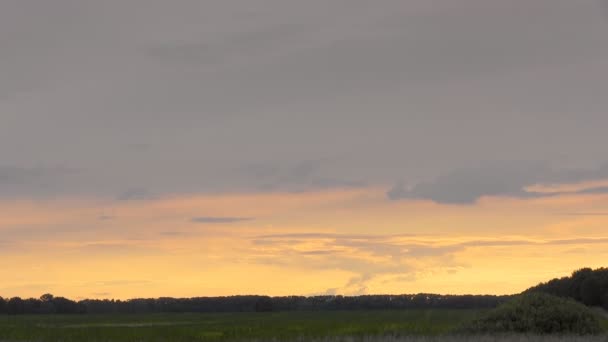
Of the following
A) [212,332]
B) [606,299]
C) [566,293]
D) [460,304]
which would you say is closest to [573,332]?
[212,332]

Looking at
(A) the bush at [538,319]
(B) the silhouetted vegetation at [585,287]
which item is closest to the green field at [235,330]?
(A) the bush at [538,319]

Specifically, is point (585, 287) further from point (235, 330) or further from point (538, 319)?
point (538, 319)

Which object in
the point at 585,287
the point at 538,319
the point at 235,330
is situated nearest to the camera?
the point at 538,319

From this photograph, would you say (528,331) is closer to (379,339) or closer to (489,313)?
(489,313)

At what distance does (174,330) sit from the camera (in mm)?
55625

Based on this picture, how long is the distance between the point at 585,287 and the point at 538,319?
1927 inches

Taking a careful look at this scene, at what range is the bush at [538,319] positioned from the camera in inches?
1715

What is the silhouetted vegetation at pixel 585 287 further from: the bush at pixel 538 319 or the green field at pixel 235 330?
the bush at pixel 538 319

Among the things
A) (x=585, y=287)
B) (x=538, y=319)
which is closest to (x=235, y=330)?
(x=538, y=319)

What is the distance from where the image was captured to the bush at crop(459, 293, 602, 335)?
1715 inches

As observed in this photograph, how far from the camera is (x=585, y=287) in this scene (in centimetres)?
9031

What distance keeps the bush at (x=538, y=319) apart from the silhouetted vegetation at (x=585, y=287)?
4066 cm

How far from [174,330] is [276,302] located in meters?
92.7

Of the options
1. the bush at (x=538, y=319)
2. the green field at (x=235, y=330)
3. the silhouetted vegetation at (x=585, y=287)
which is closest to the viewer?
the bush at (x=538, y=319)
